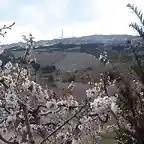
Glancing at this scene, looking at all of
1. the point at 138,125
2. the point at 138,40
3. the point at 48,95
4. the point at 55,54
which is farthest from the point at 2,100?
the point at 55,54

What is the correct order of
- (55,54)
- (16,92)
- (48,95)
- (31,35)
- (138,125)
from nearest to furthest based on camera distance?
(138,125) < (16,92) < (31,35) < (48,95) < (55,54)

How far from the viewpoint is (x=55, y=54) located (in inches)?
2372

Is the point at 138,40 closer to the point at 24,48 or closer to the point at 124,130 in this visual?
the point at 124,130

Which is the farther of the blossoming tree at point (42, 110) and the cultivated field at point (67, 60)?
the cultivated field at point (67, 60)

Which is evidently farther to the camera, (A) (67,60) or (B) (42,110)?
(A) (67,60)

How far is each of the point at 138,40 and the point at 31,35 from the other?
3.39 meters

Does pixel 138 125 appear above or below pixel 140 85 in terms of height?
below

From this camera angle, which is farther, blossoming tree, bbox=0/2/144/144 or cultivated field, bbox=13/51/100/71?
cultivated field, bbox=13/51/100/71

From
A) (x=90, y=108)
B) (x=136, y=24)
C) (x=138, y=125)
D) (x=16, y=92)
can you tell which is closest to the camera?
(x=138, y=125)

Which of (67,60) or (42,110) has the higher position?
(42,110)

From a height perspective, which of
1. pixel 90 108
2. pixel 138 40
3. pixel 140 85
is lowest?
pixel 90 108

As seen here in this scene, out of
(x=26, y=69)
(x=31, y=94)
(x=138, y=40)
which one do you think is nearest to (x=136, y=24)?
(x=138, y=40)

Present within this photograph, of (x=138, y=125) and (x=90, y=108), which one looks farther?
(x=90, y=108)

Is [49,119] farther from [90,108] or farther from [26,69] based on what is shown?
[90,108]
